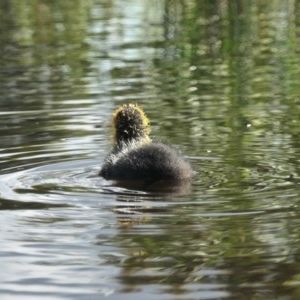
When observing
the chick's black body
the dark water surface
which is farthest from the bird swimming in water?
the dark water surface

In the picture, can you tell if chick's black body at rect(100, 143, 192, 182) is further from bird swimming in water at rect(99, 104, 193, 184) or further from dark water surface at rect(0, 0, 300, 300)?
dark water surface at rect(0, 0, 300, 300)

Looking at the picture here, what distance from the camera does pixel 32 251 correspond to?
666cm

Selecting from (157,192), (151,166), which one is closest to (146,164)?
(151,166)

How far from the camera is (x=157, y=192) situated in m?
8.38

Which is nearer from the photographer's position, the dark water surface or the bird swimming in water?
the dark water surface

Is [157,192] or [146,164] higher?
[146,164]

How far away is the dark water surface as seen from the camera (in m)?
6.15

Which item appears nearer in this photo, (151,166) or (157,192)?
(157,192)

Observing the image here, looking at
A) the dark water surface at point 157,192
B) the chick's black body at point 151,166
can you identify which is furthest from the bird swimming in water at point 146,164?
the dark water surface at point 157,192

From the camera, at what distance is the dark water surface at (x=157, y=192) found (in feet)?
20.2

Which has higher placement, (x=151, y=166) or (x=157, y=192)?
(x=151, y=166)

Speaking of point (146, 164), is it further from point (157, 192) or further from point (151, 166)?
point (157, 192)

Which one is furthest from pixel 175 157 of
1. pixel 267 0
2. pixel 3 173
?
pixel 267 0

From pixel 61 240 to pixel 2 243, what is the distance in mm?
370
